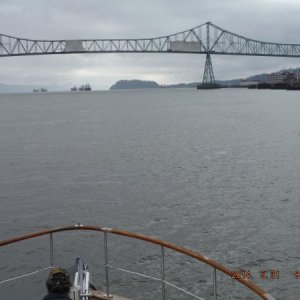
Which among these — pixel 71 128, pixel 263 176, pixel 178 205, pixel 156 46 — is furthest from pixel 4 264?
pixel 156 46

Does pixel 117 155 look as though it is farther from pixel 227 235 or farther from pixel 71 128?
pixel 71 128

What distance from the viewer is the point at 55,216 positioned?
18.7 m

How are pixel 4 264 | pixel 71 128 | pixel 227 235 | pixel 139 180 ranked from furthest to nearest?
pixel 71 128 → pixel 139 180 → pixel 227 235 → pixel 4 264

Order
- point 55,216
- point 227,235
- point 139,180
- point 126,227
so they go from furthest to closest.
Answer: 1. point 139,180
2. point 55,216
3. point 126,227
4. point 227,235

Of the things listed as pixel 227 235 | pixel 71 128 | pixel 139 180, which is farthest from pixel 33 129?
pixel 227 235

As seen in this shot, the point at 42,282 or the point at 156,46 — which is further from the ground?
the point at 156,46

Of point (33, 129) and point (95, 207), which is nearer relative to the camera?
point (95, 207)

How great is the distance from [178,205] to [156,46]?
170846 mm

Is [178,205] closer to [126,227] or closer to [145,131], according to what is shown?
[126,227]

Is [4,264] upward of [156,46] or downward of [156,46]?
downward

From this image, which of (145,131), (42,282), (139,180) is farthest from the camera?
(145,131)

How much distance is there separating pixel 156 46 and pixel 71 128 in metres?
130

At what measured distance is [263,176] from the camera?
26250mm

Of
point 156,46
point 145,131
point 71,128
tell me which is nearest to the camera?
point 145,131
